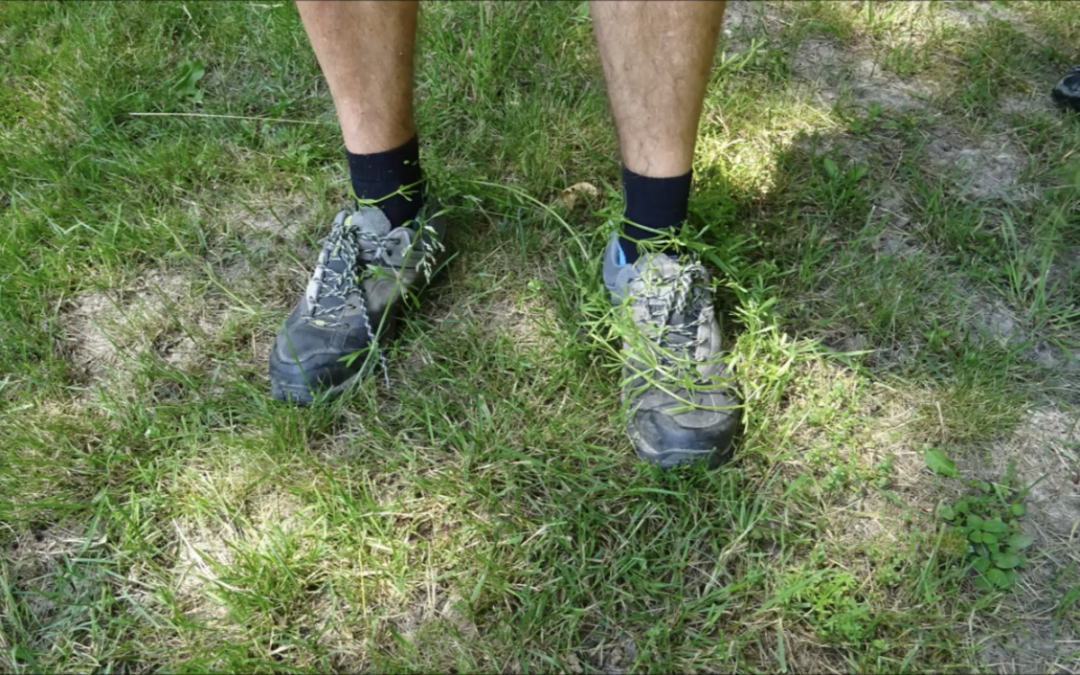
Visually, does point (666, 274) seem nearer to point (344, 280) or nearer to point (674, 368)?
point (674, 368)

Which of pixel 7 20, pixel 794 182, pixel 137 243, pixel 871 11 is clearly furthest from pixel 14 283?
pixel 871 11

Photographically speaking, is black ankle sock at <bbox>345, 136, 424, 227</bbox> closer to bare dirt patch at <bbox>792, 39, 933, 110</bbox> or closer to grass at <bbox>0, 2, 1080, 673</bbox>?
grass at <bbox>0, 2, 1080, 673</bbox>

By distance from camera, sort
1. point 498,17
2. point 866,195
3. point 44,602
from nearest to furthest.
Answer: point 44,602
point 866,195
point 498,17

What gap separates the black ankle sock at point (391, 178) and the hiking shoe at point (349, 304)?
24 mm

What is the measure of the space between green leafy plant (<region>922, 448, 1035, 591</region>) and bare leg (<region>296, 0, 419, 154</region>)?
3.73 ft

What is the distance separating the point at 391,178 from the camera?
4.80ft

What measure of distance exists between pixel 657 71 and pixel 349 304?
0.70 meters

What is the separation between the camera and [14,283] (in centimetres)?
161

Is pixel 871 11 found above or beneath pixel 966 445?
above

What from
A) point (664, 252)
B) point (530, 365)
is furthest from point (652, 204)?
point (530, 365)

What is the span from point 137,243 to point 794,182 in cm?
150

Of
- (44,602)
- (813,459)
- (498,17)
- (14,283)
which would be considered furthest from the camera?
(498,17)

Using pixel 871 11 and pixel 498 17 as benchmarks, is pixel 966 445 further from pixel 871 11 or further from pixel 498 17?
pixel 498 17

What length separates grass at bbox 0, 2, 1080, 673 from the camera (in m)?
1.17
